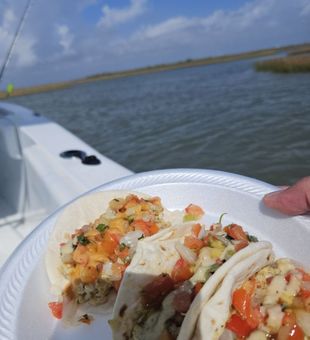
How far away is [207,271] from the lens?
77.0 inches

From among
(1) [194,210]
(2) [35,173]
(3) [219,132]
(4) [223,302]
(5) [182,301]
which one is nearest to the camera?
(4) [223,302]

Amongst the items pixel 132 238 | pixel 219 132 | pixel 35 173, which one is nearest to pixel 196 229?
pixel 132 238

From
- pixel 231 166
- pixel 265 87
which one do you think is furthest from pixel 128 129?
pixel 265 87

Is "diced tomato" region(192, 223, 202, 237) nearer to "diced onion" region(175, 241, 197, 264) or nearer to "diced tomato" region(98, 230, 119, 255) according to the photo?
"diced onion" region(175, 241, 197, 264)

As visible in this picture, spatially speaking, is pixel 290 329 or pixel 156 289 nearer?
pixel 290 329

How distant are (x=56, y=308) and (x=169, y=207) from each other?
114cm

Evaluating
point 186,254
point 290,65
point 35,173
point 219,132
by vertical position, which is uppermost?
point 186,254

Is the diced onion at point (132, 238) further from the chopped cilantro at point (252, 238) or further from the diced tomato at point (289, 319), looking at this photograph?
the diced tomato at point (289, 319)

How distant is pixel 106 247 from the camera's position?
2506 mm

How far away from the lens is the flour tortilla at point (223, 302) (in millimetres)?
1684

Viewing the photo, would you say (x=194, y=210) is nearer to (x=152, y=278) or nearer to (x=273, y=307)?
(x=152, y=278)

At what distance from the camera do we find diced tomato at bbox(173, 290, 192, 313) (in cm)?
187

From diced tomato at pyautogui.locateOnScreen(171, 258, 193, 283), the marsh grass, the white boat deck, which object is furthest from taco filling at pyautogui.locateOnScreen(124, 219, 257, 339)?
the marsh grass

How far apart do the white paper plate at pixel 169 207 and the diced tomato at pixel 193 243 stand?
367 mm
